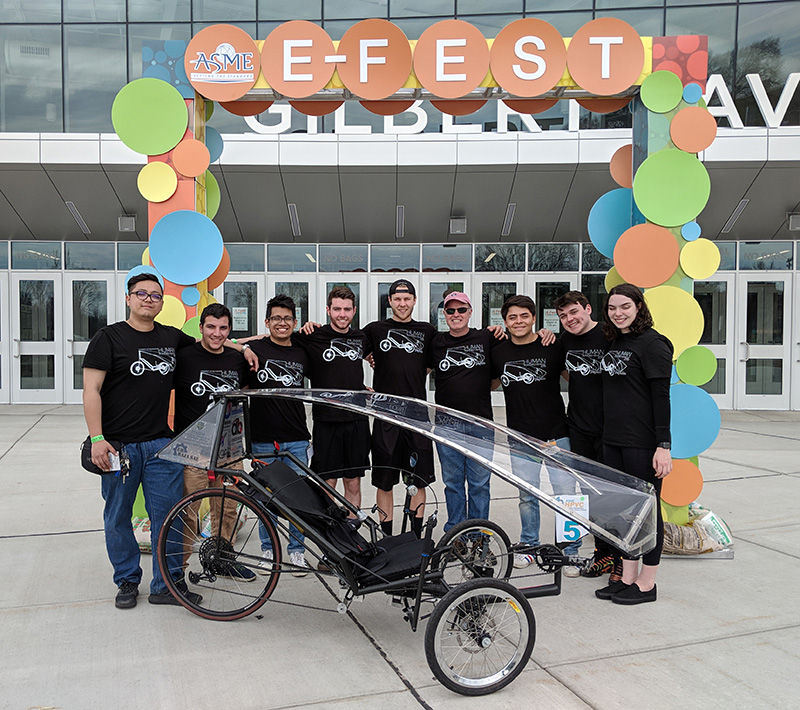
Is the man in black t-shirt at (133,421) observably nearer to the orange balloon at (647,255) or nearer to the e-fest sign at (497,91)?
the e-fest sign at (497,91)

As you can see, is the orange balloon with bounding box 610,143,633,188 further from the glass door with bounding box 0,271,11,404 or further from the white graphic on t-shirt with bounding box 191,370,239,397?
the glass door with bounding box 0,271,11,404

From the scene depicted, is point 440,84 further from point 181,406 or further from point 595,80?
point 181,406

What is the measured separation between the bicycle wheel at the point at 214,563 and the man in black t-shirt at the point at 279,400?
50cm

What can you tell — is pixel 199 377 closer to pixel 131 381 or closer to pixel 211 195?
pixel 131 381

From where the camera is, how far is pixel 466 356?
15.0 feet

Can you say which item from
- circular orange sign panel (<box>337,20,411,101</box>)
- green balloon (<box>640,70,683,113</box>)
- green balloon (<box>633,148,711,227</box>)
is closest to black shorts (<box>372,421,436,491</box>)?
green balloon (<box>633,148,711,227</box>)

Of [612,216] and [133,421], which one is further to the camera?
[612,216]

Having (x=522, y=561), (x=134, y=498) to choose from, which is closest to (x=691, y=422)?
(x=522, y=561)

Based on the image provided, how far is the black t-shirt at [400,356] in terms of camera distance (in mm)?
4609

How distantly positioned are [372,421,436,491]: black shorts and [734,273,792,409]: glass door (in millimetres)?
10433

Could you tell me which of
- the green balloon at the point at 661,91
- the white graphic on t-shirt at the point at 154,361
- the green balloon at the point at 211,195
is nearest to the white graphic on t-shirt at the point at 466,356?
the white graphic on t-shirt at the point at 154,361

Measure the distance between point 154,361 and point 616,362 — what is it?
110 inches

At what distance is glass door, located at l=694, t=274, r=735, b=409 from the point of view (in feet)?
41.5

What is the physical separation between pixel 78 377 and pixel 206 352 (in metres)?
9.90
